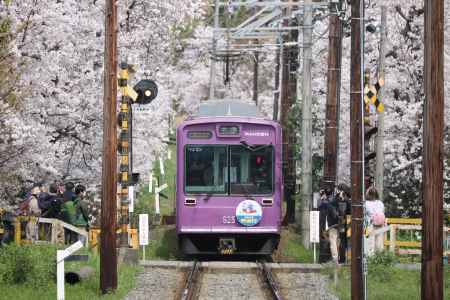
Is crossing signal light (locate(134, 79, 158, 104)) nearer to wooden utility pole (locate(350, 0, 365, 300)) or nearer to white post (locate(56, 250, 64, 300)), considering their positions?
wooden utility pole (locate(350, 0, 365, 300))

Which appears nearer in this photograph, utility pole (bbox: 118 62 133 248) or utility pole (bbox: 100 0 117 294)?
utility pole (bbox: 100 0 117 294)

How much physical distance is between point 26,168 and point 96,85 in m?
3.58

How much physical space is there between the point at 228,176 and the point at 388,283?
4758 millimetres

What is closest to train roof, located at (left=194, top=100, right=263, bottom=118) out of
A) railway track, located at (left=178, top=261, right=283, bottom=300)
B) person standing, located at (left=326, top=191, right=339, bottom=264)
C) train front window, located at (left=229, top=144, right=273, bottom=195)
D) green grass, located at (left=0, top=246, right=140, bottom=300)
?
train front window, located at (left=229, top=144, right=273, bottom=195)

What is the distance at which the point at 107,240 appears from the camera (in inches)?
647

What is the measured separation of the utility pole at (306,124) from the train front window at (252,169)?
4.00m

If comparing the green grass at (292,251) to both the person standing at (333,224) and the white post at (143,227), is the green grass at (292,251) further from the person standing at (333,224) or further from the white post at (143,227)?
the white post at (143,227)

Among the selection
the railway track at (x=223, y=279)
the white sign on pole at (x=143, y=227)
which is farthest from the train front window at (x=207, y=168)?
the railway track at (x=223, y=279)

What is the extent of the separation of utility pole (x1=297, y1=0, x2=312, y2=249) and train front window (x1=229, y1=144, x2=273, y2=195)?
400 cm

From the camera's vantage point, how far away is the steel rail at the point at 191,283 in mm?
16516

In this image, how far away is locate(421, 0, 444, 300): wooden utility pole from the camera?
12633mm

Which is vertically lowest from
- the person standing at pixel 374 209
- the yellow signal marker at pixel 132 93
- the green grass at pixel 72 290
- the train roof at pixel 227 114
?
the green grass at pixel 72 290

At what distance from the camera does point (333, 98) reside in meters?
23.8

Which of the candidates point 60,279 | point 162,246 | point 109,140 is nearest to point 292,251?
point 162,246
